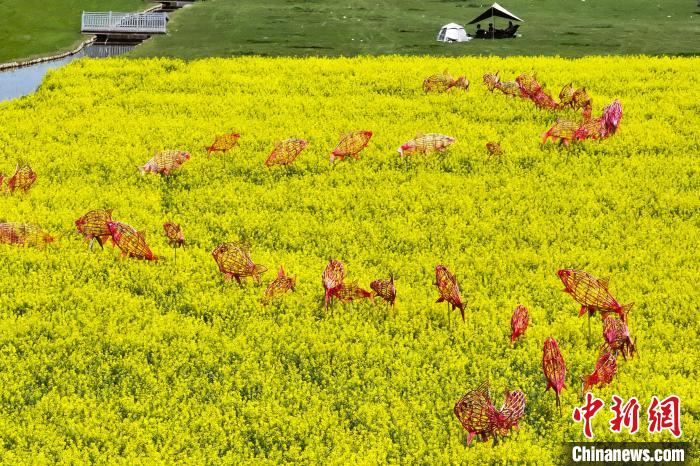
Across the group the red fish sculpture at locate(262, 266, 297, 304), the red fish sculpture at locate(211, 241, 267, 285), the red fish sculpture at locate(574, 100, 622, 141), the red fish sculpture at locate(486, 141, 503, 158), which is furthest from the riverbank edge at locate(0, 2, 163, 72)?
the red fish sculpture at locate(262, 266, 297, 304)

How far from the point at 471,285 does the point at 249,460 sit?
4287mm

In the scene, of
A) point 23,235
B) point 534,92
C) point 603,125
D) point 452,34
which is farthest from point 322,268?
point 452,34

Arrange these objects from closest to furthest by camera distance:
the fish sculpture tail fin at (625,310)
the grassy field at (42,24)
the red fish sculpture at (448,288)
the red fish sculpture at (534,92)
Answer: the fish sculpture tail fin at (625,310)
the red fish sculpture at (448,288)
the red fish sculpture at (534,92)
the grassy field at (42,24)

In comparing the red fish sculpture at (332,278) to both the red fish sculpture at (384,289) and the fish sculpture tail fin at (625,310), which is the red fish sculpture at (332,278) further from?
the fish sculpture tail fin at (625,310)

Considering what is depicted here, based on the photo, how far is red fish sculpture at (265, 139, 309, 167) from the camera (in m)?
15.3

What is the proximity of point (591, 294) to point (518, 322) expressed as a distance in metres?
0.90

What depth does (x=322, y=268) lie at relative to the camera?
11.6 meters

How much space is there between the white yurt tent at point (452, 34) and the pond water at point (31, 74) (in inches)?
406

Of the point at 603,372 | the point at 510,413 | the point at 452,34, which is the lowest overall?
the point at 510,413

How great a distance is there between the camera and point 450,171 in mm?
15211

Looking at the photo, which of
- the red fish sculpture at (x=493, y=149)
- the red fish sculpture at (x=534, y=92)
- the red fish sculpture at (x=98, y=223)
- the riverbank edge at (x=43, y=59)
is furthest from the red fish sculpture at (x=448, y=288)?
the riverbank edge at (x=43, y=59)

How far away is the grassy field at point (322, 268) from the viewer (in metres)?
8.29

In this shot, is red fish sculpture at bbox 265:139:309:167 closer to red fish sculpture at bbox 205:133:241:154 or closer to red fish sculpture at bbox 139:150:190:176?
red fish sculpture at bbox 205:133:241:154

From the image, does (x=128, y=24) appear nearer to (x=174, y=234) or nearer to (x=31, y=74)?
(x=31, y=74)
